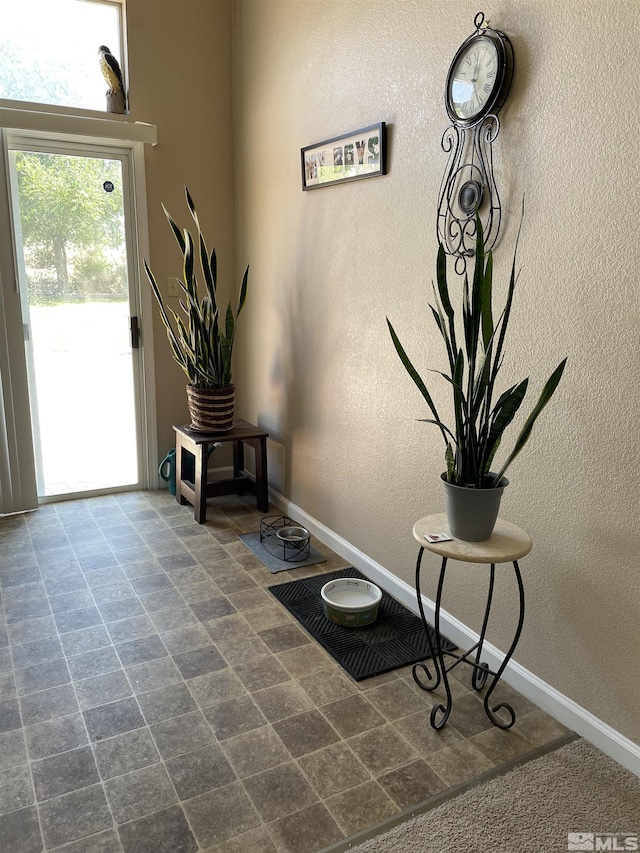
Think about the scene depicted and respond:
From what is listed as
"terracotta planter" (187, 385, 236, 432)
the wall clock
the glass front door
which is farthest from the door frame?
the wall clock

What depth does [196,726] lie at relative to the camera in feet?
6.27

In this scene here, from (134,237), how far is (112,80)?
83 cm

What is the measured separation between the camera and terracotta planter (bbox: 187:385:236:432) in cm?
343

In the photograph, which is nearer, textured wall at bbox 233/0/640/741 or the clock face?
textured wall at bbox 233/0/640/741

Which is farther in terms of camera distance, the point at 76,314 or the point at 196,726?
the point at 76,314

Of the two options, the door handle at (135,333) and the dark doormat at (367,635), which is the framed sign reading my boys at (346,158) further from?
the dark doormat at (367,635)

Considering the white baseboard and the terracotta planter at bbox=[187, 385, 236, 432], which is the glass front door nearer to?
the terracotta planter at bbox=[187, 385, 236, 432]

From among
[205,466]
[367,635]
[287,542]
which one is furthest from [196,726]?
[205,466]

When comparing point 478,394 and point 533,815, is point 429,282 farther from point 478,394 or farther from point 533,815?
point 533,815

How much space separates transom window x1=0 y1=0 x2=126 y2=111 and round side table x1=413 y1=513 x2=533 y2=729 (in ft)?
10.1

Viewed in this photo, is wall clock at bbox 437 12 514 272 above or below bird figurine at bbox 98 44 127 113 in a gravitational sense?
below

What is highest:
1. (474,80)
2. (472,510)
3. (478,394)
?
(474,80)

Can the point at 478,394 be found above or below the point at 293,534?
above

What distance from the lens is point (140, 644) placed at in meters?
2.33
